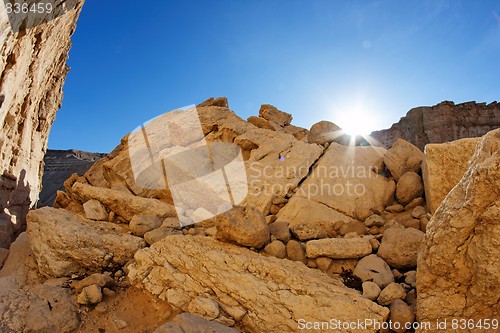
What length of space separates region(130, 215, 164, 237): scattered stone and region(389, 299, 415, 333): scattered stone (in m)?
3.65

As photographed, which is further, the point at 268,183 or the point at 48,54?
the point at 48,54

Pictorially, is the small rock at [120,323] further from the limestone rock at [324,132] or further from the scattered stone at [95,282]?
the limestone rock at [324,132]

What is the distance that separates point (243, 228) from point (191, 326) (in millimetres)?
1397

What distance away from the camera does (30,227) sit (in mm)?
4656

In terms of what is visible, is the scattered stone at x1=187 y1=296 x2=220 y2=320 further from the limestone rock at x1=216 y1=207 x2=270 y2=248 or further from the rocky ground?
the limestone rock at x1=216 y1=207 x2=270 y2=248

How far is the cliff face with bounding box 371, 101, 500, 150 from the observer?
923 inches

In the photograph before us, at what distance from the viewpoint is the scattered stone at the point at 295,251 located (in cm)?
400

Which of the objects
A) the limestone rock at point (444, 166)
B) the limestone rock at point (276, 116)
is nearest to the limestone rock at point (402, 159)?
the limestone rock at point (444, 166)

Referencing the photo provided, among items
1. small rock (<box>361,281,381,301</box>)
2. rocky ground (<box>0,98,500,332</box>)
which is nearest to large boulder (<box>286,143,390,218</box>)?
rocky ground (<box>0,98,500,332</box>)

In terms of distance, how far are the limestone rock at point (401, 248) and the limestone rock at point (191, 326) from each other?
2113 mm

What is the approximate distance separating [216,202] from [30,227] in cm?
300

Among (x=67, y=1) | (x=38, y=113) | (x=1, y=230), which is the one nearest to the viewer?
(x=1, y=230)

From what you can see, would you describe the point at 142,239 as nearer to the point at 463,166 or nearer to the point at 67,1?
the point at 463,166

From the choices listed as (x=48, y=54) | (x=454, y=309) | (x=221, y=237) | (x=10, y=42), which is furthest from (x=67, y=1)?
(x=454, y=309)
